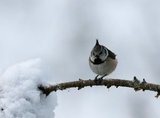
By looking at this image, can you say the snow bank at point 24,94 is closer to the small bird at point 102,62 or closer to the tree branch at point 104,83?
the tree branch at point 104,83

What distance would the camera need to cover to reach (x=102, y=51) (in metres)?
4.80

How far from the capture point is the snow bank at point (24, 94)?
1763mm

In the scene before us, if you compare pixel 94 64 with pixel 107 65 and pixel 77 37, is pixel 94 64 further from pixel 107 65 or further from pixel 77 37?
pixel 77 37

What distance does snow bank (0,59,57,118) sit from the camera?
5.78ft

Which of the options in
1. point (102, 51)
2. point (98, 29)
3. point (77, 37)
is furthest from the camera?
point (98, 29)

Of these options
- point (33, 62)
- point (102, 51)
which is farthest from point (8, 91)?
point (102, 51)

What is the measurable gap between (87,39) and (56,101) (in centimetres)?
1195

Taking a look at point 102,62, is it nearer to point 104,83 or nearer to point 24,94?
point 104,83

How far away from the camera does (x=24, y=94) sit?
1.86 metres

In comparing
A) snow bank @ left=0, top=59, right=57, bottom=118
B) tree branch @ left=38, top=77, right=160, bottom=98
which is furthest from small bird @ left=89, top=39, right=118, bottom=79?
snow bank @ left=0, top=59, right=57, bottom=118

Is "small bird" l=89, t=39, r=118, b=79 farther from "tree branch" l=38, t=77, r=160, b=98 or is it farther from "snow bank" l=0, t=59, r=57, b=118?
"snow bank" l=0, t=59, r=57, b=118

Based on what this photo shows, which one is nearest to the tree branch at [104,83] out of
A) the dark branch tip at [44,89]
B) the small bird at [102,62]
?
the dark branch tip at [44,89]

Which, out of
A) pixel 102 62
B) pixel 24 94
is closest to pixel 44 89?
pixel 24 94

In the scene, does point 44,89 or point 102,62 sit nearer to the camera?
point 44,89
